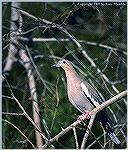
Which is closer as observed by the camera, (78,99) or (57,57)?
(78,99)

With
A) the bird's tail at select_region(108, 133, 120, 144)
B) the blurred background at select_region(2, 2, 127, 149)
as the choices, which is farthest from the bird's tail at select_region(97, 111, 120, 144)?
the blurred background at select_region(2, 2, 127, 149)

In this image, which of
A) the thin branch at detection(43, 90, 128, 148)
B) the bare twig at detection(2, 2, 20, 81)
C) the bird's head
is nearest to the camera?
the thin branch at detection(43, 90, 128, 148)

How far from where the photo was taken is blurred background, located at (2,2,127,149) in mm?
2383

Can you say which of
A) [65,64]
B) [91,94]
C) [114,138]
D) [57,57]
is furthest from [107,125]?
[57,57]

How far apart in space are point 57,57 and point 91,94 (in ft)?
1.52

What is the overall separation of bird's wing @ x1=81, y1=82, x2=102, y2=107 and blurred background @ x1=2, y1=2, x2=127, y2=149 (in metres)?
0.12

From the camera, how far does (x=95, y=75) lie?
243 centimetres

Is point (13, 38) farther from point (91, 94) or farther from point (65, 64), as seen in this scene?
point (91, 94)

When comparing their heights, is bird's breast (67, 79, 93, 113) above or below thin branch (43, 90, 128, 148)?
above

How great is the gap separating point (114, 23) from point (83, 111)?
0.69 meters

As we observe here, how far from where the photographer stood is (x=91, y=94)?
217cm

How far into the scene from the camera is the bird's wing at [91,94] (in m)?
2.15

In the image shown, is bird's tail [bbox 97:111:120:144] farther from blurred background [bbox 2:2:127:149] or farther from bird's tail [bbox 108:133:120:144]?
blurred background [bbox 2:2:127:149]

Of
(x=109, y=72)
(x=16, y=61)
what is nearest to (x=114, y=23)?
(x=109, y=72)
